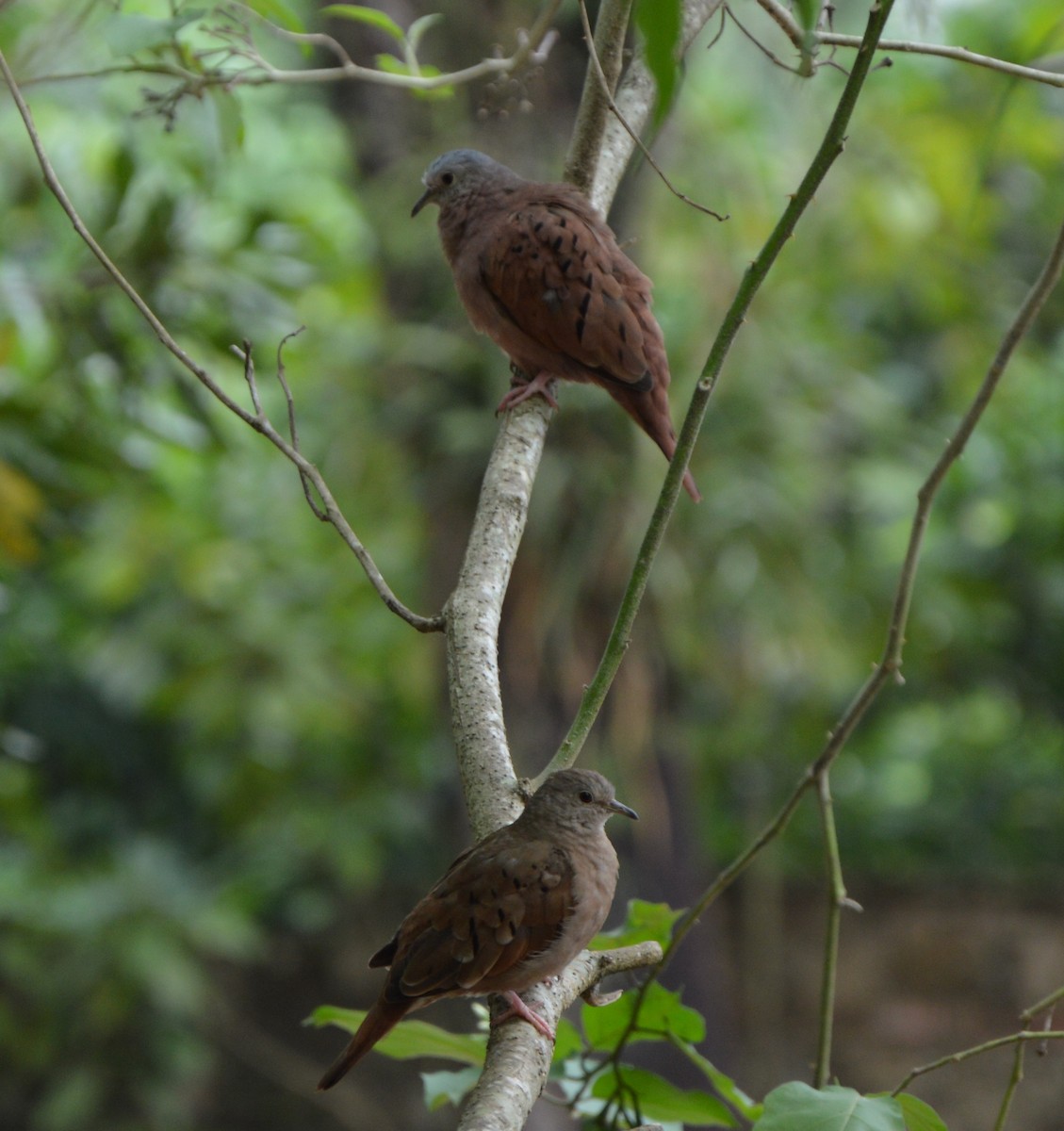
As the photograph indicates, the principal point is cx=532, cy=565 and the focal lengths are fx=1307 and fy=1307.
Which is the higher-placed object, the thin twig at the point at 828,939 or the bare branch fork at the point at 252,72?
the bare branch fork at the point at 252,72

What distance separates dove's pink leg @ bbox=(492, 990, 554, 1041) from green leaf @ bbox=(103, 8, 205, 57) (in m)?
1.18

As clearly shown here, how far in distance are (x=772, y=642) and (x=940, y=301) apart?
214 centimetres

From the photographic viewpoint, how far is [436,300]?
521 cm

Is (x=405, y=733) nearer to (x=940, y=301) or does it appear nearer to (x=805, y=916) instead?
(x=805, y=916)

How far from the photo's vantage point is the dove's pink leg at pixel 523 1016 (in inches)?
50.7

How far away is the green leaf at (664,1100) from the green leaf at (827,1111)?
30 centimetres

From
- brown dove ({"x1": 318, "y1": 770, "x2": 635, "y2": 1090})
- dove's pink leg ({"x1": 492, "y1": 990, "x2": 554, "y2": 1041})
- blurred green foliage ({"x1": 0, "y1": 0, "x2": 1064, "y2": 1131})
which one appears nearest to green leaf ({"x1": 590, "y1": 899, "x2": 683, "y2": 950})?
brown dove ({"x1": 318, "y1": 770, "x2": 635, "y2": 1090})

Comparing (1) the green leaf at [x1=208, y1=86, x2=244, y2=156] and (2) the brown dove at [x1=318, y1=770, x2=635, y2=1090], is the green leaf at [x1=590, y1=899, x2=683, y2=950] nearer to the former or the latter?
(2) the brown dove at [x1=318, y1=770, x2=635, y2=1090]

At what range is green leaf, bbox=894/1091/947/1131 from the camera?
1267 mm

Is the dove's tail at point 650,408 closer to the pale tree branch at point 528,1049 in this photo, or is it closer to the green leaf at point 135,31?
the green leaf at point 135,31

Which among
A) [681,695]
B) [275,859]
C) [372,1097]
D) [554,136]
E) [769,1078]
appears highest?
[554,136]

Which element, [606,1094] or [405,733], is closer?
[606,1094]

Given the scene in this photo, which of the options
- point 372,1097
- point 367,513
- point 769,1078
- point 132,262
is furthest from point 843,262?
point 372,1097

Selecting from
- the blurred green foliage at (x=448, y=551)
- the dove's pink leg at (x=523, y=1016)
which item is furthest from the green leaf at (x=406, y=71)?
the blurred green foliage at (x=448, y=551)
